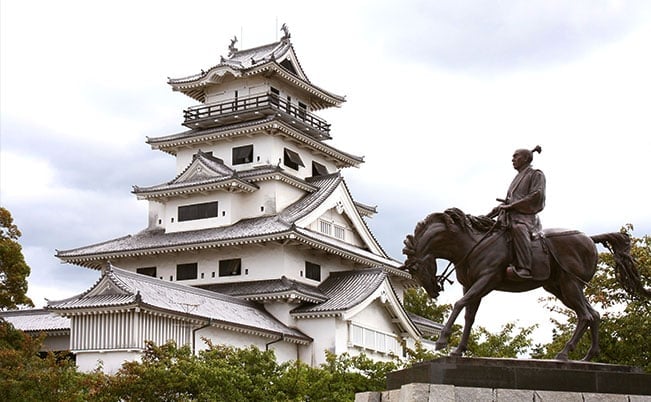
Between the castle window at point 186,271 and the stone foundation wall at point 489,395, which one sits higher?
the castle window at point 186,271

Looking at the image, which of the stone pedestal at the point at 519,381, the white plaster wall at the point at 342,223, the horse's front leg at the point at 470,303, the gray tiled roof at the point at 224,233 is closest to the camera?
the stone pedestal at the point at 519,381

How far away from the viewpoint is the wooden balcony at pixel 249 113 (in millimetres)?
43250

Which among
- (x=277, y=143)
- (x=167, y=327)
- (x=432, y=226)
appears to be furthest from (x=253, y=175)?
(x=432, y=226)

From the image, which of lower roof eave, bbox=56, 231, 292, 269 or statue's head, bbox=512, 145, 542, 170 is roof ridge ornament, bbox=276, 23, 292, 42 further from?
statue's head, bbox=512, 145, 542, 170

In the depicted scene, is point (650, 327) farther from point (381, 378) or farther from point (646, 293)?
point (646, 293)

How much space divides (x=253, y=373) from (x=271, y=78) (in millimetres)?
25134

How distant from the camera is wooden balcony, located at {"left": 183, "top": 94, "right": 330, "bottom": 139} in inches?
1703

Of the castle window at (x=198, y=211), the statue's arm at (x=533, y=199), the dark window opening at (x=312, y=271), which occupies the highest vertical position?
the castle window at (x=198, y=211)

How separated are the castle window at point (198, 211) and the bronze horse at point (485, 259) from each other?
29.3 m

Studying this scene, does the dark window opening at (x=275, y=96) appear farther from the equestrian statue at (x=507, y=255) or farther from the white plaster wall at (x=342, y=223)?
the equestrian statue at (x=507, y=255)

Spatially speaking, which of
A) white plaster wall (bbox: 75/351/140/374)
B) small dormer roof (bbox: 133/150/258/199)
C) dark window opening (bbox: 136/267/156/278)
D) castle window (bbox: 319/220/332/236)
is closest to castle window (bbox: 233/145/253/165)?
small dormer roof (bbox: 133/150/258/199)

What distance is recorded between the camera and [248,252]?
39.2m

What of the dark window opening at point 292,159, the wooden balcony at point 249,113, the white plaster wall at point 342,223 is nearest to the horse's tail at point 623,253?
the white plaster wall at point 342,223

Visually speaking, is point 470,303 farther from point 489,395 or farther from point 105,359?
point 105,359
